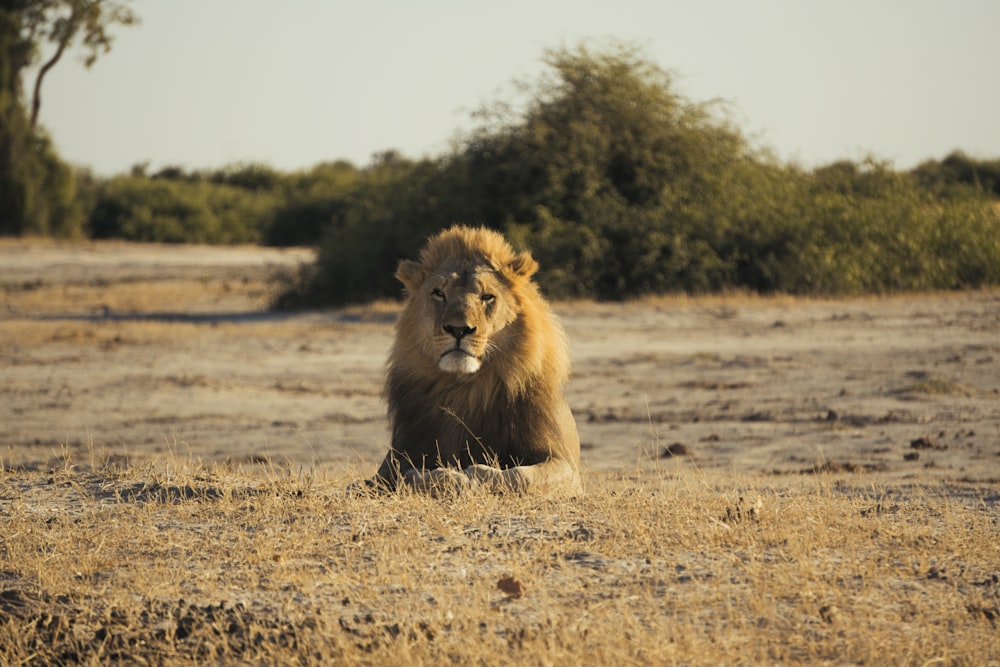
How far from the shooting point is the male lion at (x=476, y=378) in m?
6.49

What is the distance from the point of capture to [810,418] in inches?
472

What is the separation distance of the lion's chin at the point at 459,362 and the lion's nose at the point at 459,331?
0.25 feet

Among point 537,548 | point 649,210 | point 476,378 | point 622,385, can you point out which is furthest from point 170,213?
point 537,548

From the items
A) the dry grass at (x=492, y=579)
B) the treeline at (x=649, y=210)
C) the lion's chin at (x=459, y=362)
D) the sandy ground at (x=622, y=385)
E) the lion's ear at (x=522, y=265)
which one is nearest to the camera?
the dry grass at (x=492, y=579)

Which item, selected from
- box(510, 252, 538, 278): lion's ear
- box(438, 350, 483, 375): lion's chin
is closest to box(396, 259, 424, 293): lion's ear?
box(510, 252, 538, 278): lion's ear

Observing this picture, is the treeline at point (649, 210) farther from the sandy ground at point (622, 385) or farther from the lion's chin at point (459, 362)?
the lion's chin at point (459, 362)

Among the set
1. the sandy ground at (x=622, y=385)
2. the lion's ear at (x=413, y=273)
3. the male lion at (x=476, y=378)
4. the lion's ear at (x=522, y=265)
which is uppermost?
the lion's ear at (x=522, y=265)

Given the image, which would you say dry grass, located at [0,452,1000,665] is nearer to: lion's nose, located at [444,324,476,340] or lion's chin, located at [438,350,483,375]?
lion's chin, located at [438,350,483,375]

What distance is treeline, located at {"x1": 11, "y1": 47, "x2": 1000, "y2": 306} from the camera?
70.3 ft

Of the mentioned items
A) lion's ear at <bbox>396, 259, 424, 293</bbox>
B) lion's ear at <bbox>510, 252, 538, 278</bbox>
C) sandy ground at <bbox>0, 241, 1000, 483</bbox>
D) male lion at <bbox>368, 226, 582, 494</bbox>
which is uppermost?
lion's ear at <bbox>510, 252, 538, 278</bbox>

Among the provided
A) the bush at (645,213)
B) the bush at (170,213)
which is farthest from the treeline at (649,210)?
the bush at (170,213)

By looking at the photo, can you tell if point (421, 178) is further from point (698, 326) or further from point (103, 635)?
point (103, 635)

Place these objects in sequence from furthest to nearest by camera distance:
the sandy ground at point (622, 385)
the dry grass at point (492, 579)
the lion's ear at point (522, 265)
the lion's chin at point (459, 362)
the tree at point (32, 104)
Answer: the tree at point (32, 104) → the sandy ground at point (622, 385) → the lion's ear at point (522, 265) → the lion's chin at point (459, 362) → the dry grass at point (492, 579)

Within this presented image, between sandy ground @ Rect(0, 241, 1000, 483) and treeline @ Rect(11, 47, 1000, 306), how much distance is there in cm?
132
